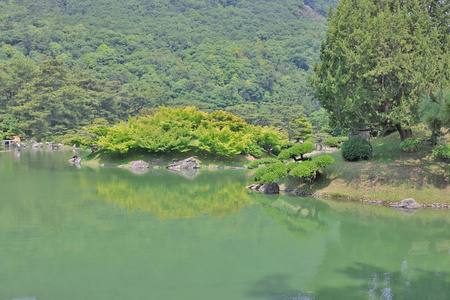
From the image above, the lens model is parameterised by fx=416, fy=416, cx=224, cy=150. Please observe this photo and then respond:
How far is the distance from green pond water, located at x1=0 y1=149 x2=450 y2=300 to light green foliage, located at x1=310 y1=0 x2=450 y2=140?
355cm

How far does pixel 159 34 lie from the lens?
345 feet

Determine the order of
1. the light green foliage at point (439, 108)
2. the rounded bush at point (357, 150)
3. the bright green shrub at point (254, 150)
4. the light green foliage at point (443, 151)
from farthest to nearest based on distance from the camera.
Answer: the bright green shrub at point (254, 150), the rounded bush at point (357, 150), the light green foliage at point (443, 151), the light green foliage at point (439, 108)

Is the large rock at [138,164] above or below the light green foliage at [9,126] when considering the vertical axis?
above

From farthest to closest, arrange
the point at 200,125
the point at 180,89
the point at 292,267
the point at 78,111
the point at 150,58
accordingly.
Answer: the point at 150,58, the point at 180,89, the point at 78,111, the point at 200,125, the point at 292,267

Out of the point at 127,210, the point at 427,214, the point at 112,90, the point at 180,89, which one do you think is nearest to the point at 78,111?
the point at 112,90

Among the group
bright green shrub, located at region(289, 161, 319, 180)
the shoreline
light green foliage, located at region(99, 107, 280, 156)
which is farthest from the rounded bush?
light green foliage, located at region(99, 107, 280, 156)

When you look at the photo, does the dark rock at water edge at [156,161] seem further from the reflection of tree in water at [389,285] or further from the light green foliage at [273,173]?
the reflection of tree in water at [389,285]

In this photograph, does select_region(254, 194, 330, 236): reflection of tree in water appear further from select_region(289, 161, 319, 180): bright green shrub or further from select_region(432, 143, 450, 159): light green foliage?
select_region(432, 143, 450, 159): light green foliage

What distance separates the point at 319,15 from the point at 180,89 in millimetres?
70485

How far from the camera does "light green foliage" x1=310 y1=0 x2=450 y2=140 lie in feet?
45.1

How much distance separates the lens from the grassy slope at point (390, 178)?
1359cm

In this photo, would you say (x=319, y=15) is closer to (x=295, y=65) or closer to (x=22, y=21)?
(x=295, y=65)

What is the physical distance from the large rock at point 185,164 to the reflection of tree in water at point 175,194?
390 cm

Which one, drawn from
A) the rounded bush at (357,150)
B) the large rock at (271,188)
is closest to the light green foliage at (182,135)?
the large rock at (271,188)
